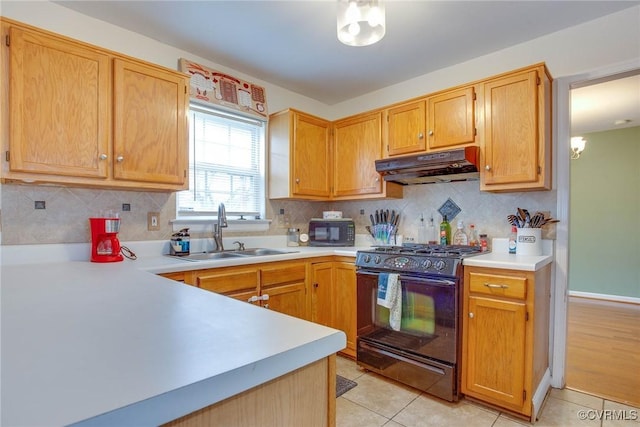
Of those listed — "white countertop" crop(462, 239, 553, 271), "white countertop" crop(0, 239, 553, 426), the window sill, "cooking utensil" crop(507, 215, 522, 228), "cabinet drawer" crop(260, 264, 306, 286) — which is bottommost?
"cabinet drawer" crop(260, 264, 306, 286)

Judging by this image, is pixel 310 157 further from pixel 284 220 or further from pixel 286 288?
pixel 286 288

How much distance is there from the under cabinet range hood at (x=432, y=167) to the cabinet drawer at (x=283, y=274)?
3.54 ft

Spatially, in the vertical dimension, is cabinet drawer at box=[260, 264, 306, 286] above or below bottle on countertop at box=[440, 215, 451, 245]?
below

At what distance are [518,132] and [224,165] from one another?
2.30 meters

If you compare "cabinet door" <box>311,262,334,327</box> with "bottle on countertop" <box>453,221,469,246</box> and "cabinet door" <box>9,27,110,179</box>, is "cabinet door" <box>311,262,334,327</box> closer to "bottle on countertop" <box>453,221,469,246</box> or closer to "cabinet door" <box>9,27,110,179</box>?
"bottle on countertop" <box>453,221,469,246</box>

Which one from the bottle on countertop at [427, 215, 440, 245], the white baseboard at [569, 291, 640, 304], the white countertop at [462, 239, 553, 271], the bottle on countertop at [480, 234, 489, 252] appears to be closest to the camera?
the white countertop at [462, 239, 553, 271]

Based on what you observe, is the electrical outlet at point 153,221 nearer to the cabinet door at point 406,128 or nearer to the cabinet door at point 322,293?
the cabinet door at point 322,293

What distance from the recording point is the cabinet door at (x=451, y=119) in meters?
2.46

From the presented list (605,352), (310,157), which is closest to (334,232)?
(310,157)

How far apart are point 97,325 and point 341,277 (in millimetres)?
2216

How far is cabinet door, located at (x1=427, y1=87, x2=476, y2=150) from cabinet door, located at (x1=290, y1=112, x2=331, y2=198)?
1068mm

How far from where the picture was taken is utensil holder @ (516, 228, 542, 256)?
88.5 inches

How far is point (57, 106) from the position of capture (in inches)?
70.6

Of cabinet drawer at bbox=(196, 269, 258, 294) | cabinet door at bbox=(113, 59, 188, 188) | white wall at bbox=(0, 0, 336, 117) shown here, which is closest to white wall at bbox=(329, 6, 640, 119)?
white wall at bbox=(0, 0, 336, 117)
